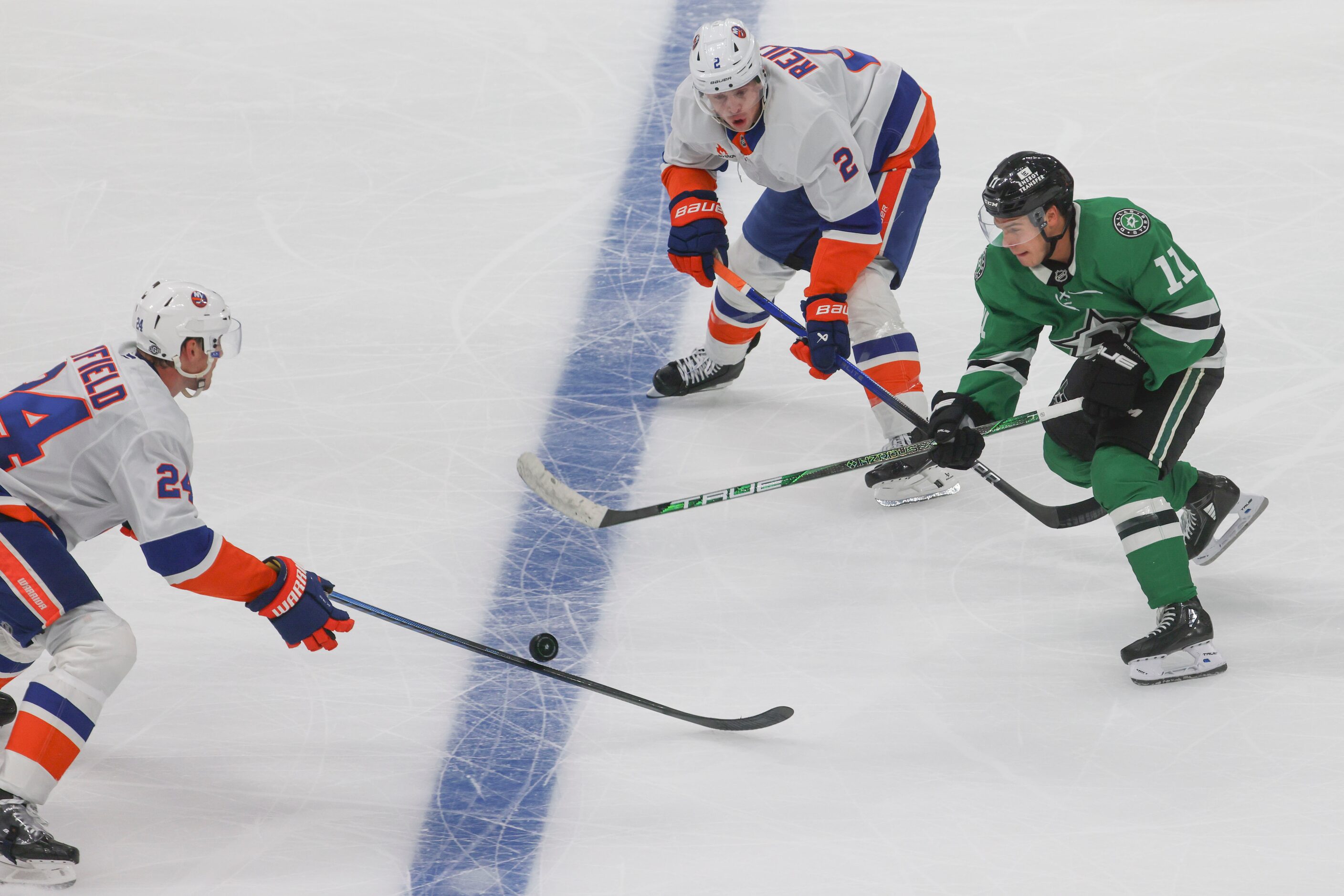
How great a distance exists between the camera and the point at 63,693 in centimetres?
249

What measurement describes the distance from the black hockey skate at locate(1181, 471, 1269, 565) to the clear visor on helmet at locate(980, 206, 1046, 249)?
74 centimetres

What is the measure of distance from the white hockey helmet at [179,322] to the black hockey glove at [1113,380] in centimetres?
172

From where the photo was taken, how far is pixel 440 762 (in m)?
2.84

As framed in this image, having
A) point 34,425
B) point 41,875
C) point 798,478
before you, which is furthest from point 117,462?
point 798,478

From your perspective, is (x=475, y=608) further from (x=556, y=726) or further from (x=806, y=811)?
(x=806, y=811)

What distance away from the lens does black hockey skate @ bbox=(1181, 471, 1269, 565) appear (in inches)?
124

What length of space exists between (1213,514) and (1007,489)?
457 mm

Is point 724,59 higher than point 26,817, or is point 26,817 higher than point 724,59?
point 724,59

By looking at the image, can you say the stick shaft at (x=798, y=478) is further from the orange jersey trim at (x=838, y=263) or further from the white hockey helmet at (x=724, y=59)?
the white hockey helmet at (x=724, y=59)

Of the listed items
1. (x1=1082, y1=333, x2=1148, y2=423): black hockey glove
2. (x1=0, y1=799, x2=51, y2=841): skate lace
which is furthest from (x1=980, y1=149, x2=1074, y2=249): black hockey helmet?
(x1=0, y1=799, x2=51, y2=841): skate lace

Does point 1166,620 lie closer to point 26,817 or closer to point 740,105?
point 740,105

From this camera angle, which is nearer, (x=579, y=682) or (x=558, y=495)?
(x=579, y=682)

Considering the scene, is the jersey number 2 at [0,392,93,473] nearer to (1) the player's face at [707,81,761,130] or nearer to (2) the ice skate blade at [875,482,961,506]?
(1) the player's face at [707,81,761,130]

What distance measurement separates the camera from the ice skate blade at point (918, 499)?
3.53 metres
